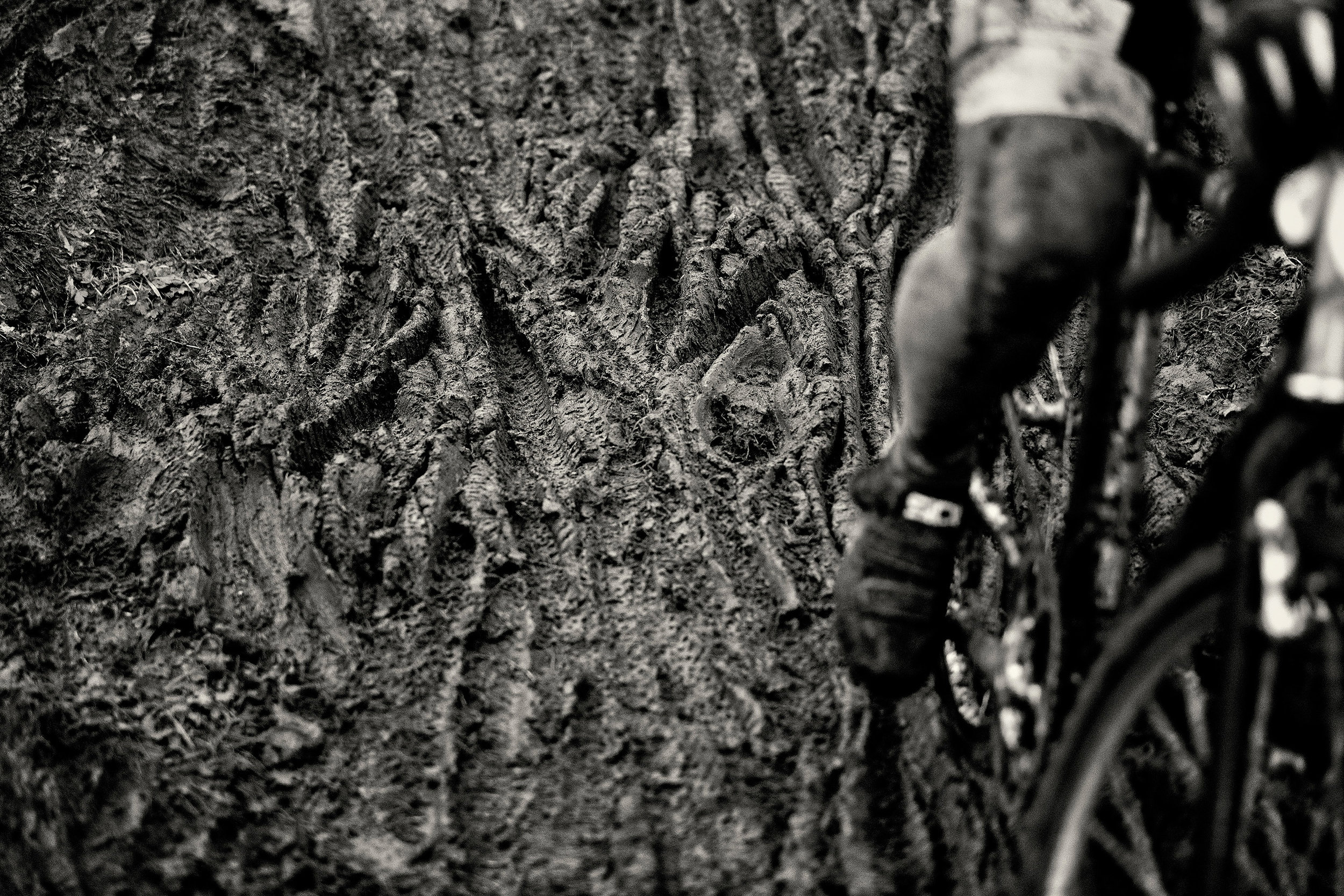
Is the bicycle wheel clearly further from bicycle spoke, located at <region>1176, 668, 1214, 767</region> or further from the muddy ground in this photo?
the muddy ground

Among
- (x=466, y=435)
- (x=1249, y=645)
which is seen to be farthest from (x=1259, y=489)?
(x=466, y=435)

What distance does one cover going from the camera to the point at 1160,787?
61.0 inches

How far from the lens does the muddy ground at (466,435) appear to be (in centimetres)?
169

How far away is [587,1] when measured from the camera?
11.2ft

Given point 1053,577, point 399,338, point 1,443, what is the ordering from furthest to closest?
point 399,338
point 1,443
point 1053,577

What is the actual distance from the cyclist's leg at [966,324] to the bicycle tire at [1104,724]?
1.16 feet

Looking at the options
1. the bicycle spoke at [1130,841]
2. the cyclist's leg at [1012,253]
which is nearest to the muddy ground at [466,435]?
the bicycle spoke at [1130,841]

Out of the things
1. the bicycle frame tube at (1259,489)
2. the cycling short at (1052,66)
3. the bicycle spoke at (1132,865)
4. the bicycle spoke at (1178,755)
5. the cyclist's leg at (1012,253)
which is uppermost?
the cycling short at (1052,66)

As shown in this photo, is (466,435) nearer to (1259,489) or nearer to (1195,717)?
(1195,717)

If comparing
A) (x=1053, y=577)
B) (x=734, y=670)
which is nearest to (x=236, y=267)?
(x=734, y=670)

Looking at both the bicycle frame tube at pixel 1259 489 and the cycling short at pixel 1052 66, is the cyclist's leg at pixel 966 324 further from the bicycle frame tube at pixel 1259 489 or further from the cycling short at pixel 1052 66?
the bicycle frame tube at pixel 1259 489

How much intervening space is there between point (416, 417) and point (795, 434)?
80 centimetres

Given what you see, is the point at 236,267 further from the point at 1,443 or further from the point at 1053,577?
the point at 1053,577

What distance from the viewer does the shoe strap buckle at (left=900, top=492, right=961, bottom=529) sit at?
159cm
